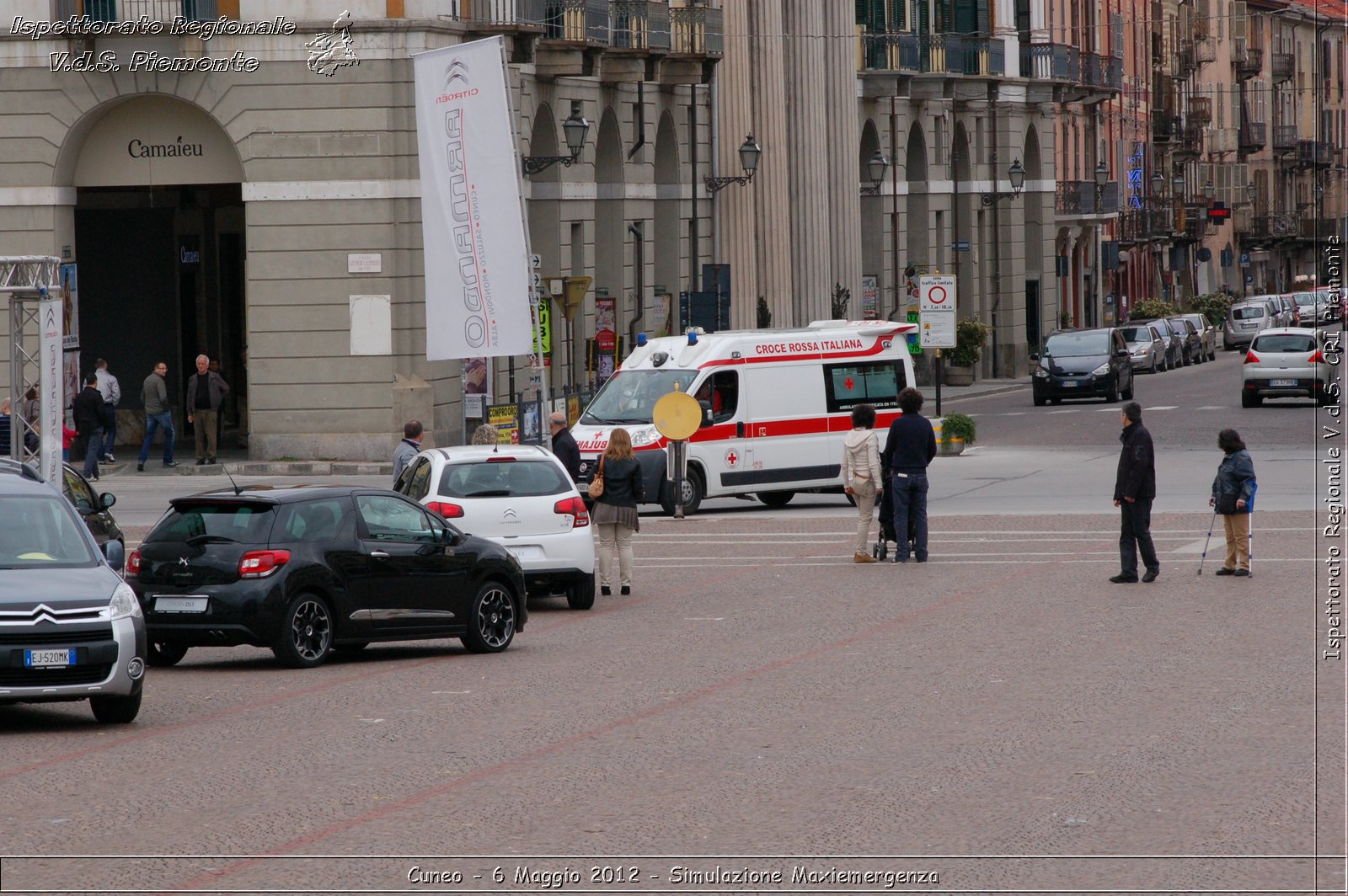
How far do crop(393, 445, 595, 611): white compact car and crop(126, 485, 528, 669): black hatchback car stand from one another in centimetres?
220

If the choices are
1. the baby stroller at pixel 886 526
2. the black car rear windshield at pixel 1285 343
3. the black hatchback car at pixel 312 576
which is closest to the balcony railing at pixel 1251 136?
the black car rear windshield at pixel 1285 343

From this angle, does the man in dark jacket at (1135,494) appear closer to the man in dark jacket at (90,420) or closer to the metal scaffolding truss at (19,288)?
the metal scaffolding truss at (19,288)

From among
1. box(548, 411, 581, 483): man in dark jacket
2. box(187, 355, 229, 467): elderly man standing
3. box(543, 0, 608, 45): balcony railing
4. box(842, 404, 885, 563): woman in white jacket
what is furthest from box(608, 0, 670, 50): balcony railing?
box(842, 404, 885, 563): woman in white jacket

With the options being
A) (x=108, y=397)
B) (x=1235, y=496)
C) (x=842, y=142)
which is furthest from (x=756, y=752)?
(x=842, y=142)

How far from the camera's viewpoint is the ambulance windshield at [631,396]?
98.9 ft

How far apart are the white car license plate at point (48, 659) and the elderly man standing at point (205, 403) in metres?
24.6

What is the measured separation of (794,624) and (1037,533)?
904cm

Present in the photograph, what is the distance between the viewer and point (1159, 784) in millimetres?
10914

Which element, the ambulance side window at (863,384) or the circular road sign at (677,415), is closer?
the circular road sign at (677,415)

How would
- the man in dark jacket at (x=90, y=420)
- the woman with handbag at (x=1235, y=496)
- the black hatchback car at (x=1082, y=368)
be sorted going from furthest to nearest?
1. the black hatchback car at (x=1082, y=368)
2. the man in dark jacket at (x=90, y=420)
3. the woman with handbag at (x=1235, y=496)

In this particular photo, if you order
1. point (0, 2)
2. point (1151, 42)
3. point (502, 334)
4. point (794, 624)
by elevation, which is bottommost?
point (794, 624)

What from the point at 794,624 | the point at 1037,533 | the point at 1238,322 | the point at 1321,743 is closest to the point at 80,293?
the point at 1037,533

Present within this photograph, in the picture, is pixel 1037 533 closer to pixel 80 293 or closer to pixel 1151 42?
pixel 80 293

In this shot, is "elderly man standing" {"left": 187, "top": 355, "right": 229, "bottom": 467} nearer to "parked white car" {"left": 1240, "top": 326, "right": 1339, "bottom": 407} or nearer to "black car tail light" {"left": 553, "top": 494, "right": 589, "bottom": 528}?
"black car tail light" {"left": 553, "top": 494, "right": 589, "bottom": 528}
